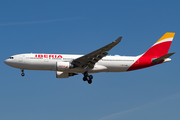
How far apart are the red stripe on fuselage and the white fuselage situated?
0.74m

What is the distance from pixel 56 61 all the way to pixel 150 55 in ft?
45.0

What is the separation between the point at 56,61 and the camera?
41469 millimetres

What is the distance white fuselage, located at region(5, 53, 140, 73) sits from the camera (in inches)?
1622

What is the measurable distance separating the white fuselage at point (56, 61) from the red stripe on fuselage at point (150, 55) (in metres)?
0.74

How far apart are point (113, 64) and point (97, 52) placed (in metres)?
4.24

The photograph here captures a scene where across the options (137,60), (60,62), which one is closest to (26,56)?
(60,62)

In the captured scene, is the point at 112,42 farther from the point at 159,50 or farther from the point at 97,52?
Answer: the point at 159,50

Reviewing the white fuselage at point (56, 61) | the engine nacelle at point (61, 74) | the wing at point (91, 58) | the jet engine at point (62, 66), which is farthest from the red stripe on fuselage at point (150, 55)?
the engine nacelle at point (61, 74)

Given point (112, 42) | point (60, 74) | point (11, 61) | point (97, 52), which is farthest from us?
point (60, 74)

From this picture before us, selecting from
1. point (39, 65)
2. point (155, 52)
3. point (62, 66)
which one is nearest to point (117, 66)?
point (155, 52)

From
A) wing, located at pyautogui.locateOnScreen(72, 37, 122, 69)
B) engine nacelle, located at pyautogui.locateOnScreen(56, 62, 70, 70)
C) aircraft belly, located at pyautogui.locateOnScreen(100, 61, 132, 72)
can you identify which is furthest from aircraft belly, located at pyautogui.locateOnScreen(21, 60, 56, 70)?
aircraft belly, located at pyautogui.locateOnScreen(100, 61, 132, 72)

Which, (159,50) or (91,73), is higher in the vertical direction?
(159,50)

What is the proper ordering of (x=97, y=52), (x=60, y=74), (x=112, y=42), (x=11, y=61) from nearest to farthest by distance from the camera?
(x=112, y=42) < (x=97, y=52) < (x=11, y=61) < (x=60, y=74)

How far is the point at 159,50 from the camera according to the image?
4609 centimetres
